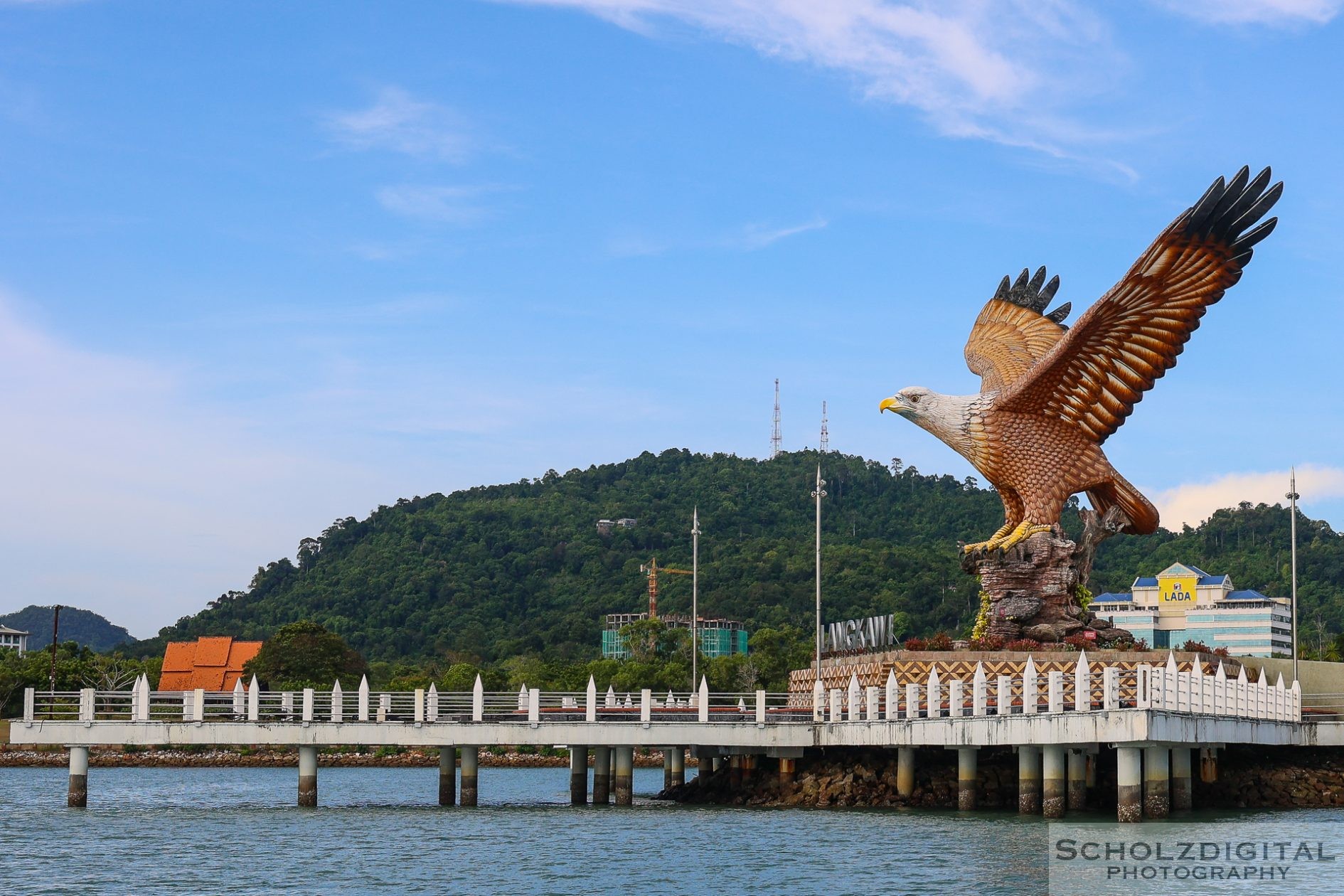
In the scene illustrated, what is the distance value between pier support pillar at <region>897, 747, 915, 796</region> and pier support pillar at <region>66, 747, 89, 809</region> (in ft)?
74.8

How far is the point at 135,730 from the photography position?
47.2m

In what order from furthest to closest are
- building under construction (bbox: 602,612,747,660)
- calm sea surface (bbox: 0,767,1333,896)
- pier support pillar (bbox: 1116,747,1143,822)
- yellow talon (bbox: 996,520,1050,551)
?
1. building under construction (bbox: 602,612,747,660)
2. yellow talon (bbox: 996,520,1050,551)
3. pier support pillar (bbox: 1116,747,1143,822)
4. calm sea surface (bbox: 0,767,1333,896)

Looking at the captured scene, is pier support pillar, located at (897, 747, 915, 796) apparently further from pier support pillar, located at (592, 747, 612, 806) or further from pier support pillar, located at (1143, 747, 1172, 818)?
pier support pillar, located at (592, 747, 612, 806)

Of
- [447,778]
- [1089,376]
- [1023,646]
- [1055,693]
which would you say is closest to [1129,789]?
[1055,693]

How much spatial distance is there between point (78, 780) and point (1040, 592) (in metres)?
28.2

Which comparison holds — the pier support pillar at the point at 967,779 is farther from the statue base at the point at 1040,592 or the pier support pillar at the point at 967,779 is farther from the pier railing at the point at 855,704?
the statue base at the point at 1040,592

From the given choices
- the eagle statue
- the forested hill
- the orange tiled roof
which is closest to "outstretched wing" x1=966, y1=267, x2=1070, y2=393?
the eagle statue

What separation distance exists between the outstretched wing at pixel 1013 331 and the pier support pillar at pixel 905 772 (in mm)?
13070

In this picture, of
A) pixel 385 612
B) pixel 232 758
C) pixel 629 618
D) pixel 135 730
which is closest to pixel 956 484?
pixel 629 618

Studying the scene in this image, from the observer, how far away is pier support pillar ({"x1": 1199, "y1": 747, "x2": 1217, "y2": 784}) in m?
45.8

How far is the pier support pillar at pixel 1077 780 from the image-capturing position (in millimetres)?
42438

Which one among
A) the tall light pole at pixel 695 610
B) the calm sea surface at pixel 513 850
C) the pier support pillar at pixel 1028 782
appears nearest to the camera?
the calm sea surface at pixel 513 850

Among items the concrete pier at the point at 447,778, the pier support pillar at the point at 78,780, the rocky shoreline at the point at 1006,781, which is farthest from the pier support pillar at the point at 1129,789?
the pier support pillar at the point at 78,780

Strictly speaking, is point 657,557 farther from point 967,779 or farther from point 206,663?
point 967,779
